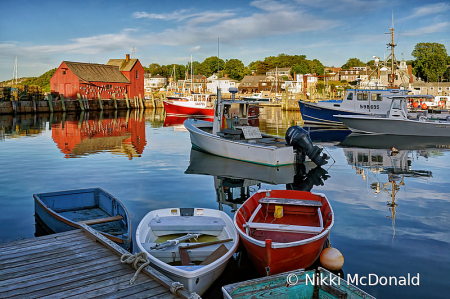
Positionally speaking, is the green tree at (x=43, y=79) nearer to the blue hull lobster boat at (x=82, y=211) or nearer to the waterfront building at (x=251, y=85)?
the waterfront building at (x=251, y=85)

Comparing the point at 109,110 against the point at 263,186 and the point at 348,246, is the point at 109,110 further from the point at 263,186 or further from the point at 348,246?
the point at 348,246

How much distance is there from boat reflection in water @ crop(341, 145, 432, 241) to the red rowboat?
6.52 ft

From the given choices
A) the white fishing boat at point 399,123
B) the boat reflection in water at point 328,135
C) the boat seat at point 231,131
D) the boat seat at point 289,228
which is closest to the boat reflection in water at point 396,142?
the white fishing boat at point 399,123

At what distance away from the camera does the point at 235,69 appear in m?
140

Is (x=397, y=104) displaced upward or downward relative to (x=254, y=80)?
downward

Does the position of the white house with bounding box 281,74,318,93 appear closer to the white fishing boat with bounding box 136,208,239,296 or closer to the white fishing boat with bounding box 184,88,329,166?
the white fishing boat with bounding box 184,88,329,166

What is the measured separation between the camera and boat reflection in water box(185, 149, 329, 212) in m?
11.9

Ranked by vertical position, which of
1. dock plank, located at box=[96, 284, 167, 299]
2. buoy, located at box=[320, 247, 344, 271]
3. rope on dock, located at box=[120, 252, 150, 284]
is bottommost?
buoy, located at box=[320, 247, 344, 271]

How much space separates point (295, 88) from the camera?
10412 centimetres

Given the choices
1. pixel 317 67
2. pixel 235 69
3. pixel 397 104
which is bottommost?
pixel 397 104

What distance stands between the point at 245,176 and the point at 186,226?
23.9 feet

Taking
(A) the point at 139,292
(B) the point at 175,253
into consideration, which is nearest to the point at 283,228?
(B) the point at 175,253

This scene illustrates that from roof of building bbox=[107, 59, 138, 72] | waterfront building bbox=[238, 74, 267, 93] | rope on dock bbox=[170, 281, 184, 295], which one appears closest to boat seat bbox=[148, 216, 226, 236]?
rope on dock bbox=[170, 281, 184, 295]

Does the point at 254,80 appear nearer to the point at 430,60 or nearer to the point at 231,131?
the point at 430,60
